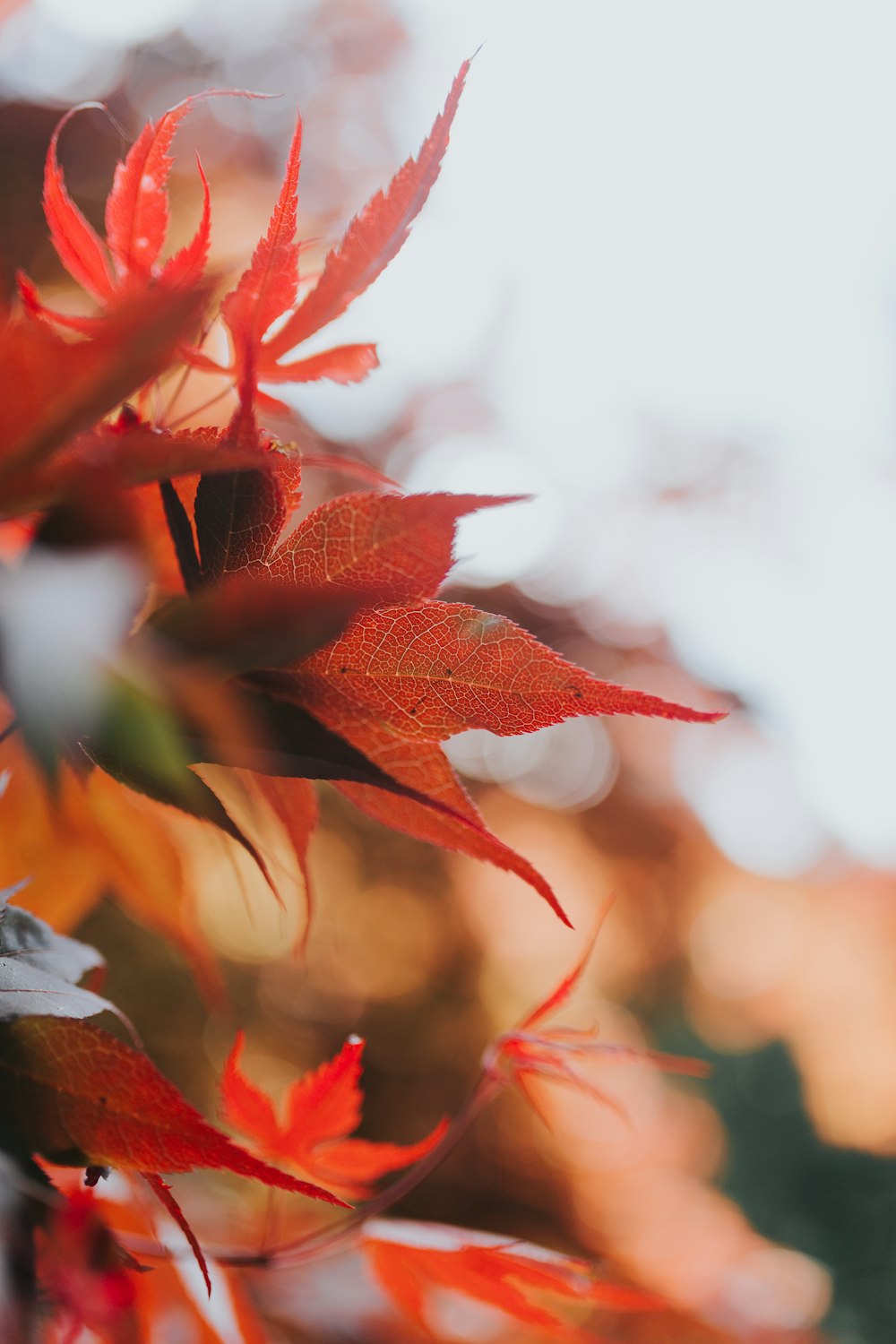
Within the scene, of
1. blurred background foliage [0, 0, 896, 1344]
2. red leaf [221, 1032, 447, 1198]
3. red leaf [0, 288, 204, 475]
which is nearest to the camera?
red leaf [0, 288, 204, 475]

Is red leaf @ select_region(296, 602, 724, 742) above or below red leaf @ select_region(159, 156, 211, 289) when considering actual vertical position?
below

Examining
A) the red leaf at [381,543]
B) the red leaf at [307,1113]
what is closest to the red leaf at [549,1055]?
the red leaf at [307,1113]

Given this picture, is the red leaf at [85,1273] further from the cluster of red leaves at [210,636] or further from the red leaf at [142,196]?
the red leaf at [142,196]

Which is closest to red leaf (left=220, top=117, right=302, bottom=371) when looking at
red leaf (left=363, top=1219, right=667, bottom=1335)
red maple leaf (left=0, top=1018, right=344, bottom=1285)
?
red maple leaf (left=0, top=1018, right=344, bottom=1285)

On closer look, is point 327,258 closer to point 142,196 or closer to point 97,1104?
Answer: point 142,196

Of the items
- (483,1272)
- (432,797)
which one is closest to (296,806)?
(432,797)

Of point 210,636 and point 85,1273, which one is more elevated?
point 210,636

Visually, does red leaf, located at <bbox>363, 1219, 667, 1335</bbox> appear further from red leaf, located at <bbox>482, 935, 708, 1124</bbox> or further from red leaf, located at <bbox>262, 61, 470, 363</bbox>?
red leaf, located at <bbox>262, 61, 470, 363</bbox>

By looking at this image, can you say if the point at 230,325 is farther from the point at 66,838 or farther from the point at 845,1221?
the point at 845,1221
